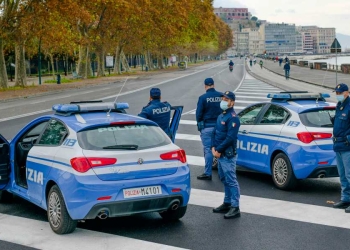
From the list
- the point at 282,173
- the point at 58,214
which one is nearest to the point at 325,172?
the point at 282,173

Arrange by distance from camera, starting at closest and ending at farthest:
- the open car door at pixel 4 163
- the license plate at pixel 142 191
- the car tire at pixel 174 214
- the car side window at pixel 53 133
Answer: the license plate at pixel 142 191, the car side window at pixel 53 133, the car tire at pixel 174 214, the open car door at pixel 4 163

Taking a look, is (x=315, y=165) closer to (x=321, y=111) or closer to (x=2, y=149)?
(x=321, y=111)

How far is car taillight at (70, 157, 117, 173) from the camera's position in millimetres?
6891

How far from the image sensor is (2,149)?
8.56m

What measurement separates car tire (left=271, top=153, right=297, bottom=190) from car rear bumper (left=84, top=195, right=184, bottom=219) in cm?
278

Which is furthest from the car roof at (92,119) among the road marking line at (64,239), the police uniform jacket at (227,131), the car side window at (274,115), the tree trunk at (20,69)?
the tree trunk at (20,69)

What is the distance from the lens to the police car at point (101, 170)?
690cm

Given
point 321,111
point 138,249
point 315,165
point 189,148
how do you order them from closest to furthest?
point 138,249
point 315,165
point 321,111
point 189,148

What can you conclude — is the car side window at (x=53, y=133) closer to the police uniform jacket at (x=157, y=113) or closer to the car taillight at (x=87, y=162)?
the car taillight at (x=87, y=162)

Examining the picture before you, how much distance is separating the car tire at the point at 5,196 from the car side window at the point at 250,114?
4.36m

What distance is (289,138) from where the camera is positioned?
9680 mm

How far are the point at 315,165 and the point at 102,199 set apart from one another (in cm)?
389

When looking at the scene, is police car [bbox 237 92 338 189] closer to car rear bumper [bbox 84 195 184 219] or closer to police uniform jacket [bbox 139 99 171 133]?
police uniform jacket [bbox 139 99 171 133]

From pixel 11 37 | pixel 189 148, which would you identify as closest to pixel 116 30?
pixel 11 37
